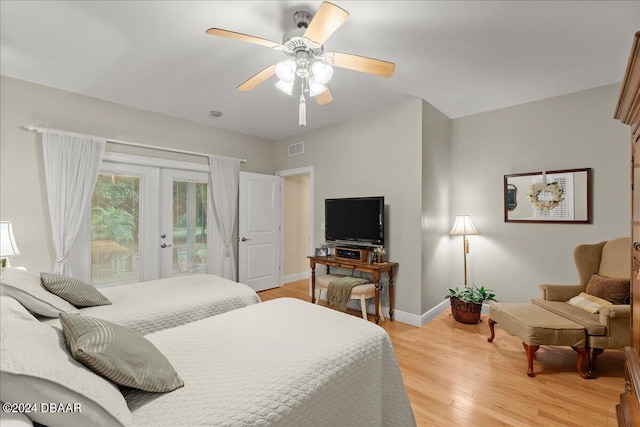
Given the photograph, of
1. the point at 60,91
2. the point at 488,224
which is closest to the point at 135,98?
the point at 60,91

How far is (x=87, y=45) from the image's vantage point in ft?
7.71

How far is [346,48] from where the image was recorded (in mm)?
2357

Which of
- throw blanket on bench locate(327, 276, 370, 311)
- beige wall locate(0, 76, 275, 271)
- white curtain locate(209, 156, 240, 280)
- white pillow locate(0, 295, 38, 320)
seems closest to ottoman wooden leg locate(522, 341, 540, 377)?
throw blanket on bench locate(327, 276, 370, 311)

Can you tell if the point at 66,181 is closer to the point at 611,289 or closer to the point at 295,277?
the point at 295,277

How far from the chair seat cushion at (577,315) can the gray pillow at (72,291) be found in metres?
3.62

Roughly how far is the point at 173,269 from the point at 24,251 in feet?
5.02

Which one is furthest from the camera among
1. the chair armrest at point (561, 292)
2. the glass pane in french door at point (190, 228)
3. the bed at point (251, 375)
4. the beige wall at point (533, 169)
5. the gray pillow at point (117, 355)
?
the glass pane in french door at point (190, 228)

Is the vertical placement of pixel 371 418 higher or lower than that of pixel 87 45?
lower

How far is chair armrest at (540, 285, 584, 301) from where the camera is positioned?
2.80 meters

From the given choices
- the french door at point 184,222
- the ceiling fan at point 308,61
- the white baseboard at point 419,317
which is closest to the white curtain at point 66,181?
the french door at point 184,222

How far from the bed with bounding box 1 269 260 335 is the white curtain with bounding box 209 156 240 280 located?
66.5 inches

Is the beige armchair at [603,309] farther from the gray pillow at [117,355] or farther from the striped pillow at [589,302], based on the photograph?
the gray pillow at [117,355]

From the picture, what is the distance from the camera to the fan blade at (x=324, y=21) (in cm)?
148

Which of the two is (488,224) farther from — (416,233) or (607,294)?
(607,294)
